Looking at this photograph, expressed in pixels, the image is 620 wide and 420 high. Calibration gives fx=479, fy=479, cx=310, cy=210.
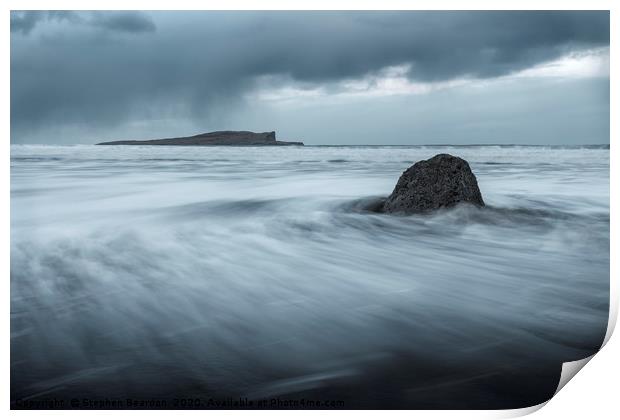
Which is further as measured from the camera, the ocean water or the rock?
the rock

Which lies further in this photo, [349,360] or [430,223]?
[430,223]

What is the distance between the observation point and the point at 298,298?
2.12 meters

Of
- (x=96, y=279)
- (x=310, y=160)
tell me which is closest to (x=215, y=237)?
(x=96, y=279)

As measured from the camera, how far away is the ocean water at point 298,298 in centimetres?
163

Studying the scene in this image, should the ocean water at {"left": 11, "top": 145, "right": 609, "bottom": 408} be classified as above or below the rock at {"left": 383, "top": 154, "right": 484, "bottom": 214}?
below

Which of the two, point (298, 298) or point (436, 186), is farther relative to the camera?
point (436, 186)

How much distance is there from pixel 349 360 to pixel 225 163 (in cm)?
508

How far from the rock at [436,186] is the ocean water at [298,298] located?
0.42 ft

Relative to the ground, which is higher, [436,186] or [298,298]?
[436,186]

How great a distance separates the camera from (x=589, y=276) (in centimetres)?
237

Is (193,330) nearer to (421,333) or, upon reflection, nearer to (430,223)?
(421,333)

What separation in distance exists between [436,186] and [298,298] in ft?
5.85

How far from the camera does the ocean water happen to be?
5.35 ft

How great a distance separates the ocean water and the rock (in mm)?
127
